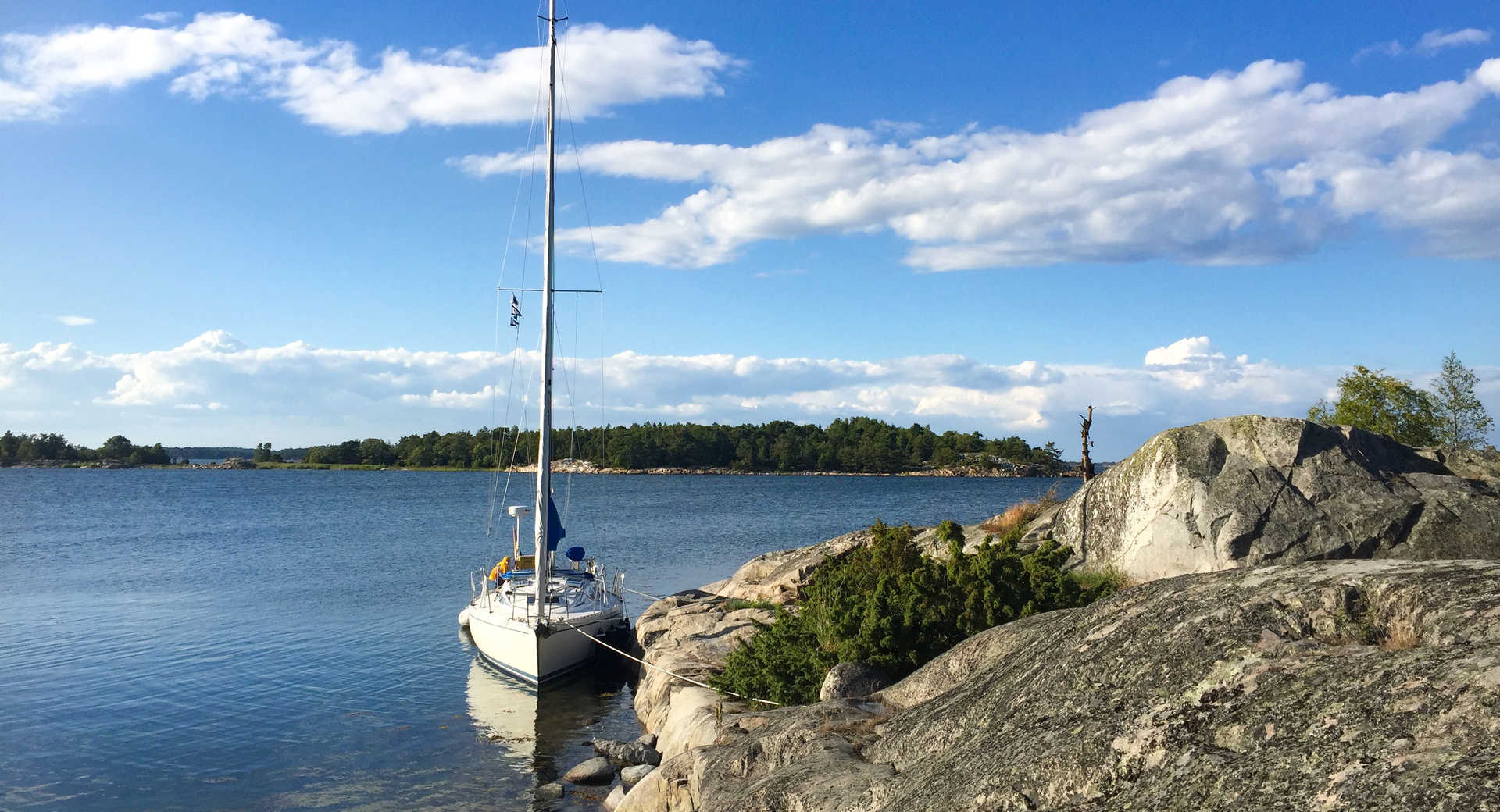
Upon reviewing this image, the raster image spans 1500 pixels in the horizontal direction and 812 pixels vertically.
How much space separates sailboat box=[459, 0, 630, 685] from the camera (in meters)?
24.0

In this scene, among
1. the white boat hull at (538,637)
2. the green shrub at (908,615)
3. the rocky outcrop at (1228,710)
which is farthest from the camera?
the white boat hull at (538,637)

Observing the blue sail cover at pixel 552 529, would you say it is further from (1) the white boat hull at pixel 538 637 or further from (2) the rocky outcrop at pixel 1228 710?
(2) the rocky outcrop at pixel 1228 710

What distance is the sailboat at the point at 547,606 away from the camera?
24047 mm

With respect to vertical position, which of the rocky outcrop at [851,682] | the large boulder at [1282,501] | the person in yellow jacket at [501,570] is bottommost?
the person in yellow jacket at [501,570]

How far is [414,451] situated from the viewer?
→ 7810 inches

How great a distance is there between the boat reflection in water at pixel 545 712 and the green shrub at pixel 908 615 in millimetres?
5078

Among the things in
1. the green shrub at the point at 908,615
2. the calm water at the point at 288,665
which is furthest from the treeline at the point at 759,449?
the green shrub at the point at 908,615

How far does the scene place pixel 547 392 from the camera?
2472cm

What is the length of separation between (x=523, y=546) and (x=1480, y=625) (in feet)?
113

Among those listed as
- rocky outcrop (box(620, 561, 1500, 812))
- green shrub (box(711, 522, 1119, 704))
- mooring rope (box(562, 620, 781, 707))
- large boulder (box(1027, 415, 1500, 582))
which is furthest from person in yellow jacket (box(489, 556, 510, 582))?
rocky outcrop (box(620, 561, 1500, 812))

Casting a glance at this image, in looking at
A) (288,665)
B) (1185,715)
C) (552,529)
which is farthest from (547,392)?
(1185,715)

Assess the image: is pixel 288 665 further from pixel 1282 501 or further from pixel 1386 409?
pixel 1386 409

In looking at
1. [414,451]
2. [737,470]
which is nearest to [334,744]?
[737,470]

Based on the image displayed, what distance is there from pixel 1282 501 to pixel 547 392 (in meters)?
16.2
